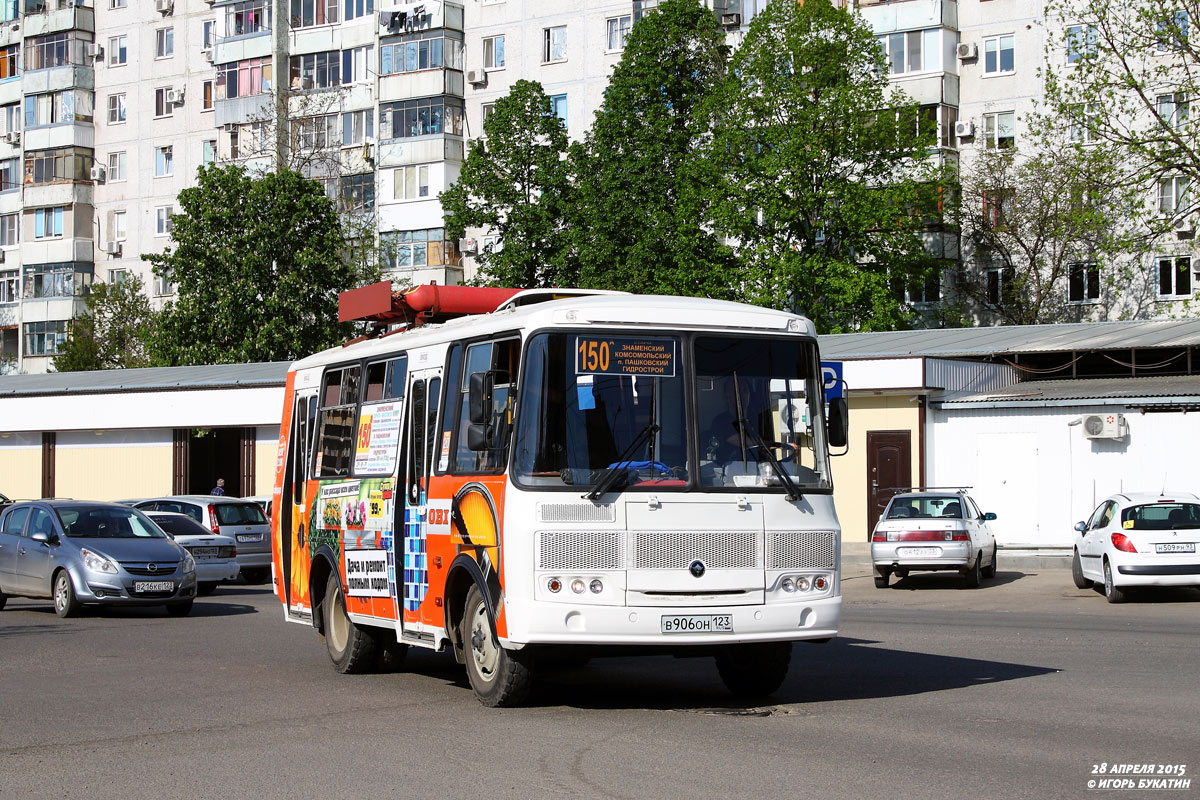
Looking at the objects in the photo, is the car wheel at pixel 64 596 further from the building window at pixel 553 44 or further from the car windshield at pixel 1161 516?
the building window at pixel 553 44

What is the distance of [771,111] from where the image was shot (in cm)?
5216

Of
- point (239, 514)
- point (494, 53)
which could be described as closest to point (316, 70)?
point (494, 53)

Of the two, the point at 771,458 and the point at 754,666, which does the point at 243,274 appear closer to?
the point at 754,666

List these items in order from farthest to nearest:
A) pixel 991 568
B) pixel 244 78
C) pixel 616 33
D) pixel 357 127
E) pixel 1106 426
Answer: pixel 244 78 < pixel 357 127 < pixel 616 33 < pixel 1106 426 < pixel 991 568

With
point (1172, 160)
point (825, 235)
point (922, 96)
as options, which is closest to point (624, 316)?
point (1172, 160)

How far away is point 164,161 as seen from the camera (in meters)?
78.9

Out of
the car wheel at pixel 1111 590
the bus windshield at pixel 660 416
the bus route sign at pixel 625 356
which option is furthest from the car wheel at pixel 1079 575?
the bus route sign at pixel 625 356

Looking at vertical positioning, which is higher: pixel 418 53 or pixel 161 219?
pixel 418 53

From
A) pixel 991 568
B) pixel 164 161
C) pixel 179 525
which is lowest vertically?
pixel 991 568

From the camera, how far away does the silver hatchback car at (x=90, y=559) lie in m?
21.7

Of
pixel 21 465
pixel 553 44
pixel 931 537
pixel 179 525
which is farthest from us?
pixel 553 44

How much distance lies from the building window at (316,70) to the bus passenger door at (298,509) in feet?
187

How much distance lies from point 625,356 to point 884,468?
2752 centimetres

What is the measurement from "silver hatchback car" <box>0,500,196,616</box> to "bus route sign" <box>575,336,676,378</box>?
12230mm
